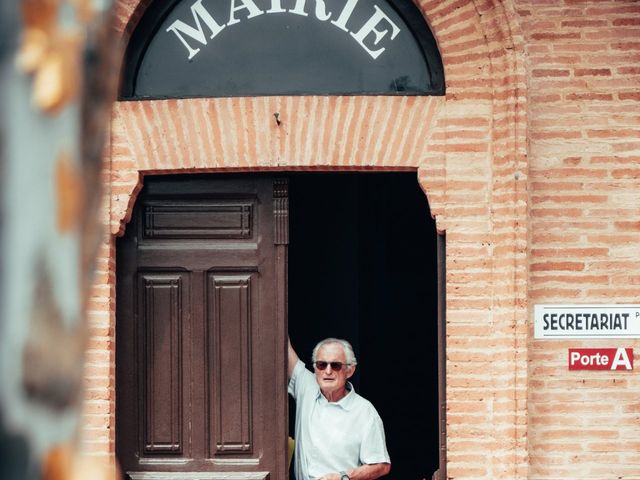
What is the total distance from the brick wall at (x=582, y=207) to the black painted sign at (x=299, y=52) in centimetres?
58

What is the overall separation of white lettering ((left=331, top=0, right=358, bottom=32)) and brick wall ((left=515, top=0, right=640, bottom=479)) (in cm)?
83

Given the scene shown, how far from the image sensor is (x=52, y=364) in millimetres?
778

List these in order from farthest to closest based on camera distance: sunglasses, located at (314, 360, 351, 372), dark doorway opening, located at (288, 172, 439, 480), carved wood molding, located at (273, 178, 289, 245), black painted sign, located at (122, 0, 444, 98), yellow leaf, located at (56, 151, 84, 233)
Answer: dark doorway opening, located at (288, 172, 439, 480), sunglasses, located at (314, 360, 351, 372), carved wood molding, located at (273, 178, 289, 245), black painted sign, located at (122, 0, 444, 98), yellow leaf, located at (56, 151, 84, 233)

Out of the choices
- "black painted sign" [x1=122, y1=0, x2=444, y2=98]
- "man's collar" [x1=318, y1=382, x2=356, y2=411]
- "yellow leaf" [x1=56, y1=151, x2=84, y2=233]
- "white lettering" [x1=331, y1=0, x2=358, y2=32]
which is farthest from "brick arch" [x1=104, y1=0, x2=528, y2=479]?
"yellow leaf" [x1=56, y1=151, x2=84, y2=233]

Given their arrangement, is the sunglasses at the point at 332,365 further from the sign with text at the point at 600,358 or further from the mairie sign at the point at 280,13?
the mairie sign at the point at 280,13

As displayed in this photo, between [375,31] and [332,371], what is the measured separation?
5.80ft

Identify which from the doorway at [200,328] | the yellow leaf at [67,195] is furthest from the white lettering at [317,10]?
the yellow leaf at [67,195]

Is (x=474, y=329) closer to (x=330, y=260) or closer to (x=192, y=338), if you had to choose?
(x=192, y=338)

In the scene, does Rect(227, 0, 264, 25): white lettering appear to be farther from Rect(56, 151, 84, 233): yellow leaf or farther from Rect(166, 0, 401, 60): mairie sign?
Rect(56, 151, 84, 233): yellow leaf

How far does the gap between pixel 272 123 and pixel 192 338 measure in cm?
117

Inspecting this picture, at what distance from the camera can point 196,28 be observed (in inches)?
229

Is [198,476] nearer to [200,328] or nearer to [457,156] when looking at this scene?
[200,328]

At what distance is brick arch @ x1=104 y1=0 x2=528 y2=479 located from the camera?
18.1 ft

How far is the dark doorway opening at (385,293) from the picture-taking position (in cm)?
878
